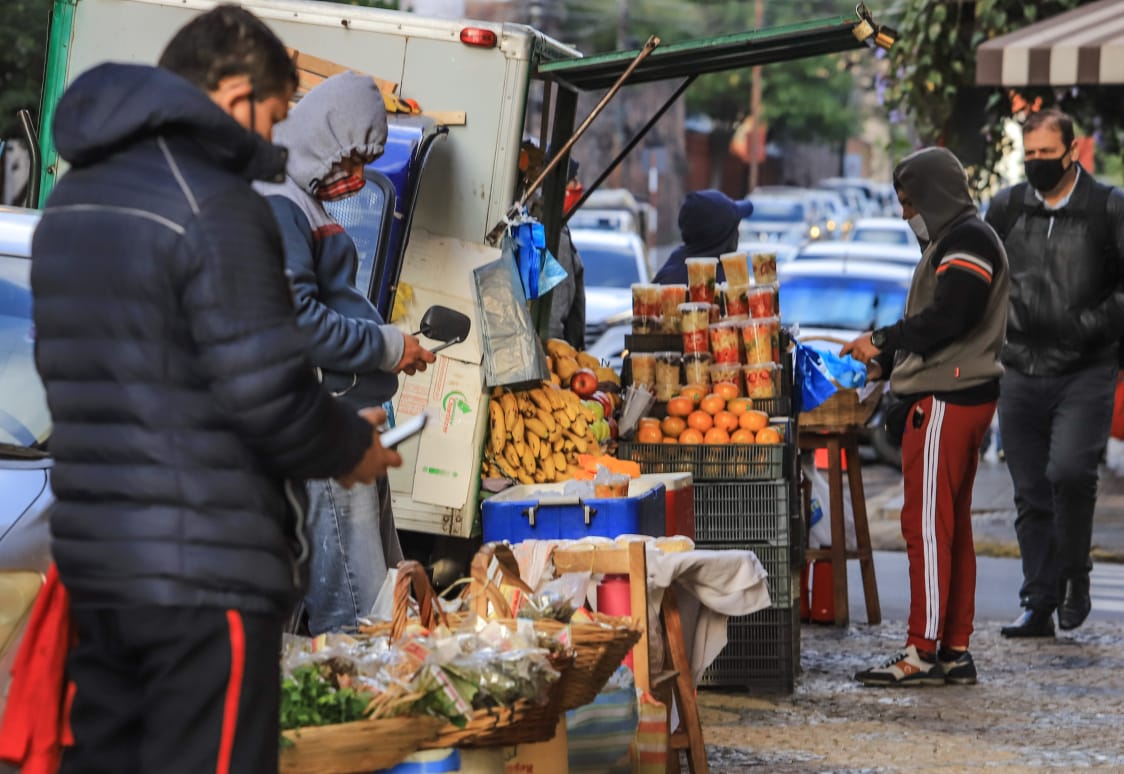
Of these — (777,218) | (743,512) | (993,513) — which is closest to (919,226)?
(743,512)

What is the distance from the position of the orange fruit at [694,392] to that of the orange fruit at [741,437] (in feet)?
0.86

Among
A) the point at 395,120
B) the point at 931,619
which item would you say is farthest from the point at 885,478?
the point at 395,120

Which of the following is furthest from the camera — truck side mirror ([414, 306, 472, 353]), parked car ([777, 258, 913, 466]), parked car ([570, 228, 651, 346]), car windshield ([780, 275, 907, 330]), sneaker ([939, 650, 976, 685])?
parked car ([570, 228, 651, 346])

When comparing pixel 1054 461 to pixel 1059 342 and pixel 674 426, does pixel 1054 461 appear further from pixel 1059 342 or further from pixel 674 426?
pixel 674 426

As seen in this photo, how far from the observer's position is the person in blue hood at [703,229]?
9977mm

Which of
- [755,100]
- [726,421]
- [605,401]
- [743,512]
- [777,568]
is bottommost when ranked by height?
[777,568]

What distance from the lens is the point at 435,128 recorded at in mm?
7457

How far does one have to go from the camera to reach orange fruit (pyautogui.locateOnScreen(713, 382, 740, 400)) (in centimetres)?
798

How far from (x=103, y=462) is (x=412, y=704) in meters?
1.09

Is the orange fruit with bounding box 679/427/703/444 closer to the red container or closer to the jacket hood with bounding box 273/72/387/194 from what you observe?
the red container

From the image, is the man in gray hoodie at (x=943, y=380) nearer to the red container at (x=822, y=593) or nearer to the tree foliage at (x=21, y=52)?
the red container at (x=822, y=593)

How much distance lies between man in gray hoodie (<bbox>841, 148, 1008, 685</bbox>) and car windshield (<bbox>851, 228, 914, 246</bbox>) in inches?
914

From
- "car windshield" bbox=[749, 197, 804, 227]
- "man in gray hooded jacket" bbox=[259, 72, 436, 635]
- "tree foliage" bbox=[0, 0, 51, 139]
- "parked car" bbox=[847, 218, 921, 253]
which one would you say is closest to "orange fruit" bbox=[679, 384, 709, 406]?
"man in gray hooded jacket" bbox=[259, 72, 436, 635]

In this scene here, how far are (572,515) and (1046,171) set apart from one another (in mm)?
3419
